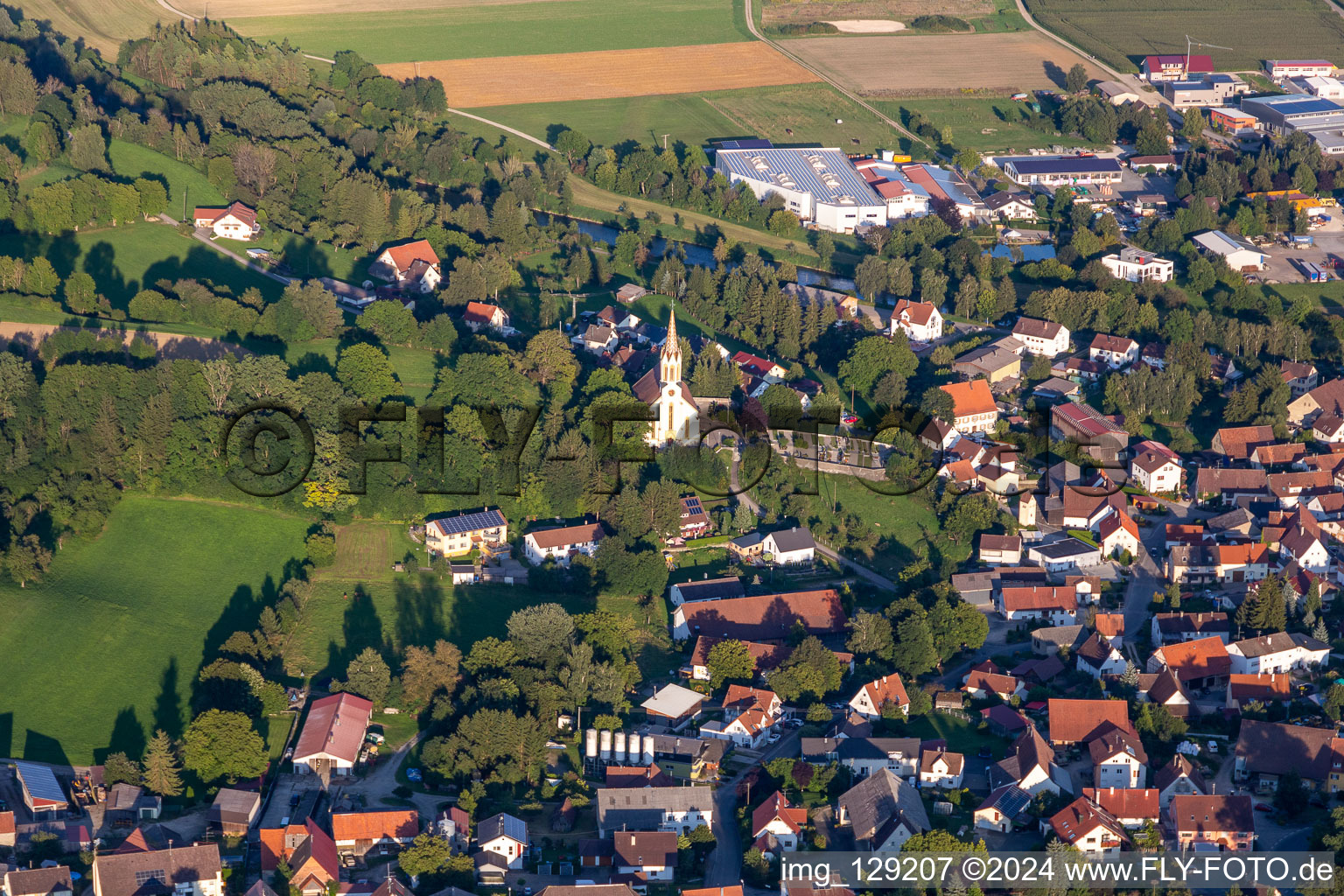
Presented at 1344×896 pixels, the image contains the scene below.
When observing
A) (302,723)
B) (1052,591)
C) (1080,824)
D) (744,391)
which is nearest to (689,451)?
(744,391)

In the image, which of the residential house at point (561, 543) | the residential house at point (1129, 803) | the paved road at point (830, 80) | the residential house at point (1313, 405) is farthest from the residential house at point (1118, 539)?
the paved road at point (830, 80)

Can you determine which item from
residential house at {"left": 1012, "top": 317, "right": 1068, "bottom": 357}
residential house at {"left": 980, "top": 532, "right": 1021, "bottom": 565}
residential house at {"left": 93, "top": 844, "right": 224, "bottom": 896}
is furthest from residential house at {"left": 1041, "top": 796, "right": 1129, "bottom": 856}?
residential house at {"left": 1012, "top": 317, "right": 1068, "bottom": 357}

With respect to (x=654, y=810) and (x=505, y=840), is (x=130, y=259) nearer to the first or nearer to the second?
(x=505, y=840)

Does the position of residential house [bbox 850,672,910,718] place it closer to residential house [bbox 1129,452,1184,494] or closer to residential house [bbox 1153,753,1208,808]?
residential house [bbox 1153,753,1208,808]

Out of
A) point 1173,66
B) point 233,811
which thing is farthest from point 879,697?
point 1173,66

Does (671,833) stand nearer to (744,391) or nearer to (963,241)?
(744,391)
